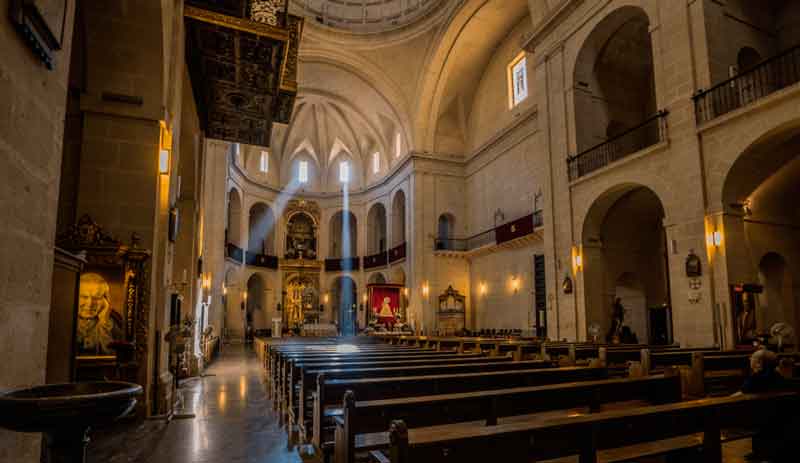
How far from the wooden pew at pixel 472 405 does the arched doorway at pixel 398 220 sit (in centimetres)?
2566

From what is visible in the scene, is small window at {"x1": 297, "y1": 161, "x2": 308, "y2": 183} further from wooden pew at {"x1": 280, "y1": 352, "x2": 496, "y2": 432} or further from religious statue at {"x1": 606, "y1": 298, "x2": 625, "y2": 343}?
wooden pew at {"x1": 280, "y1": 352, "x2": 496, "y2": 432}

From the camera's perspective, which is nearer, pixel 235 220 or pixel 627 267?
pixel 627 267

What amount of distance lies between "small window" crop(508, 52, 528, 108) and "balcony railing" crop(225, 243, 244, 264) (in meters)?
16.2

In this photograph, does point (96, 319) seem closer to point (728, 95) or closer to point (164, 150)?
point (164, 150)

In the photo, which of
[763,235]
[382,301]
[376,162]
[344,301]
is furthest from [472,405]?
[344,301]

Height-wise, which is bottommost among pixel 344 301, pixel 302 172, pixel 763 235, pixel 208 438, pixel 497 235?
pixel 208 438

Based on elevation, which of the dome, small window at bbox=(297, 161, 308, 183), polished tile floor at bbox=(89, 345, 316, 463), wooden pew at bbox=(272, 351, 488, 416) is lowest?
polished tile floor at bbox=(89, 345, 316, 463)

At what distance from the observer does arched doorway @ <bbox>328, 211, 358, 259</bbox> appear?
35.2 meters

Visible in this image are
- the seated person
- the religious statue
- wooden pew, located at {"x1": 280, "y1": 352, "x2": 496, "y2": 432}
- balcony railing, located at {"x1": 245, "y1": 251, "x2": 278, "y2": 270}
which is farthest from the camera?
balcony railing, located at {"x1": 245, "y1": 251, "x2": 278, "y2": 270}

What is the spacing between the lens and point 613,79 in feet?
49.0

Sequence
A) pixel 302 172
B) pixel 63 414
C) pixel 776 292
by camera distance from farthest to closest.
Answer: pixel 302 172, pixel 776 292, pixel 63 414

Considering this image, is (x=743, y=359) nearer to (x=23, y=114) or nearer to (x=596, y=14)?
(x=23, y=114)

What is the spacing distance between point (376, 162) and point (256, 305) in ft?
41.4

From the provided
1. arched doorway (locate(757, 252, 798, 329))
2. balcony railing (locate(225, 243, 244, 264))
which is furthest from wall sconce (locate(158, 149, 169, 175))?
balcony railing (locate(225, 243, 244, 264))
